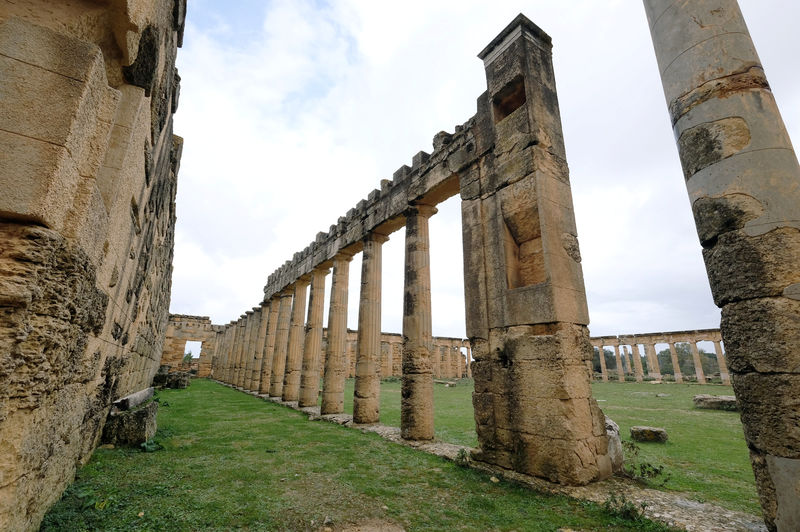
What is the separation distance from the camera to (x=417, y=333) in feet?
26.4

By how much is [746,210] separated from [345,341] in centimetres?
1037

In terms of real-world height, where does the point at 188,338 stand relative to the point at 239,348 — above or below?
above

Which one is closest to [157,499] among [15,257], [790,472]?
[15,257]

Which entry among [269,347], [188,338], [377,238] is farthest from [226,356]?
[377,238]

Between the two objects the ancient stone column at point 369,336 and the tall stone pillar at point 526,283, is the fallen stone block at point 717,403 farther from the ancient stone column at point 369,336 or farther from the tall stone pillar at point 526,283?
the ancient stone column at point 369,336

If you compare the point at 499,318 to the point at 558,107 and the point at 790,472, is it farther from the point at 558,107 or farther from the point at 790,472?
the point at 558,107

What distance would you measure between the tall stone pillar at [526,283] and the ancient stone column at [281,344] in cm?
1273

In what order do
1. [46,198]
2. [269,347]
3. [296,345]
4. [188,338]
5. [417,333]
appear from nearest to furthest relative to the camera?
[46,198] → [417,333] → [296,345] → [269,347] → [188,338]

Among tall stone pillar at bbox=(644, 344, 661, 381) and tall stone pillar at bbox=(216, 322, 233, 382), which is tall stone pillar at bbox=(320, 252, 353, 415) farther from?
tall stone pillar at bbox=(644, 344, 661, 381)

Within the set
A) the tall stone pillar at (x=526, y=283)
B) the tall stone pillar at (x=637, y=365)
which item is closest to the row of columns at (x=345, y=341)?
the tall stone pillar at (x=526, y=283)

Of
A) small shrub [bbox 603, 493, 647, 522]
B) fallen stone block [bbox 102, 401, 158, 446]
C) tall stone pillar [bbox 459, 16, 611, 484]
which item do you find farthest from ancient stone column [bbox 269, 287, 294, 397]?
small shrub [bbox 603, 493, 647, 522]

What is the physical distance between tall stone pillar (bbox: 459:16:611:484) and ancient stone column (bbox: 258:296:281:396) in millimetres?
13944

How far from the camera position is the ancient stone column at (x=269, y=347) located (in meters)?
17.8

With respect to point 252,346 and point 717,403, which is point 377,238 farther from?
point 252,346
